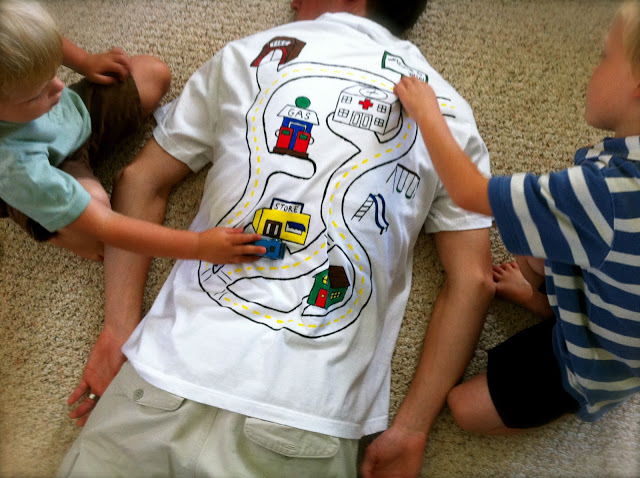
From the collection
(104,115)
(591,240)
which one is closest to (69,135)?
(104,115)

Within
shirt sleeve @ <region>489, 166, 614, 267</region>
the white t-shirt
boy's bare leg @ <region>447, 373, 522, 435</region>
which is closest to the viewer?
shirt sleeve @ <region>489, 166, 614, 267</region>

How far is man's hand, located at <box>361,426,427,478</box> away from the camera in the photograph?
2.55 feet

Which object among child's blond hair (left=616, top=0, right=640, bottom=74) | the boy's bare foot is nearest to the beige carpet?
the boy's bare foot

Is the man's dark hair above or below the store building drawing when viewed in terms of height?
above

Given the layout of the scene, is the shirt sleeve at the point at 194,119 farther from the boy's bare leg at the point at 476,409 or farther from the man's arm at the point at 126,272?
the boy's bare leg at the point at 476,409

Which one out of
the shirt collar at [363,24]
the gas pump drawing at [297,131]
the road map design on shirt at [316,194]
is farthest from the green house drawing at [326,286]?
the shirt collar at [363,24]

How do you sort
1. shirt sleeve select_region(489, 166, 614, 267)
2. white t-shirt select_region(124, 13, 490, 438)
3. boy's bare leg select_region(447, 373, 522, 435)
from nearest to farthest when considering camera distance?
shirt sleeve select_region(489, 166, 614, 267) → white t-shirt select_region(124, 13, 490, 438) → boy's bare leg select_region(447, 373, 522, 435)

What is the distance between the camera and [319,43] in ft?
2.51

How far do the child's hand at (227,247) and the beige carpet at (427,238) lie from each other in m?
0.20

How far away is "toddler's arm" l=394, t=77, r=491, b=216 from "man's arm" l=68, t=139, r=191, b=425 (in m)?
0.38

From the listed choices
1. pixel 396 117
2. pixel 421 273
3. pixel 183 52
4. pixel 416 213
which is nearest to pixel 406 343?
pixel 421 273

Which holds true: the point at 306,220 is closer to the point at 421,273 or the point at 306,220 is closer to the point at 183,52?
the point at 421,273

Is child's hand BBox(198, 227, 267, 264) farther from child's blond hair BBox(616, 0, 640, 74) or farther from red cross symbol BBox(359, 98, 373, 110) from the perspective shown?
child's blond hair BBox(616, 0, 640, 74)

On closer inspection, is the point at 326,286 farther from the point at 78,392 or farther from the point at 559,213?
the point at 78,392
